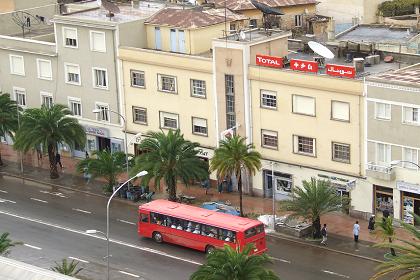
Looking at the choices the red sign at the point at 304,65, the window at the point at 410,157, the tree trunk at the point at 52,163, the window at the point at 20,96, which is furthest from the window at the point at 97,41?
the window at the point at 410,157

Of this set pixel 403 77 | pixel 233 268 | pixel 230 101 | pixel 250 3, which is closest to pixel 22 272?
pixel 233 268

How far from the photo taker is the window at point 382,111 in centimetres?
8656

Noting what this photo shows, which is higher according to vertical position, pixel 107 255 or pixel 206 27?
pixel 206 27

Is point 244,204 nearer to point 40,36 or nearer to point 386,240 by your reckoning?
point 386,240

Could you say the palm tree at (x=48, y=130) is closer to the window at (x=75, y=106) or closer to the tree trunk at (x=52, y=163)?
the tree trunk at (x=52, y=163)

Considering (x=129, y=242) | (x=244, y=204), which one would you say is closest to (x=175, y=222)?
(x=129, y=242)

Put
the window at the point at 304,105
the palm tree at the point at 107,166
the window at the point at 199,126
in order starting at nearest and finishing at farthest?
the window at the point at 304,105 < the palm tree at the point at 107,166 < the window at the point at 199,126

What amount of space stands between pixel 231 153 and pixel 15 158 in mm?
29534

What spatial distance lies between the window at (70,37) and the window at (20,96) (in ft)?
26.5

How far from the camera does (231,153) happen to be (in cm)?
8881

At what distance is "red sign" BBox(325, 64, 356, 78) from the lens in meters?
88.1

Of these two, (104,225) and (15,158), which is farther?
(15,158)

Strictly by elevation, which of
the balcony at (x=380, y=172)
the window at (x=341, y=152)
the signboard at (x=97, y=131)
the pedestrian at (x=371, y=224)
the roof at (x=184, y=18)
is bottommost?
the pedestrian at (x=371, y=224)

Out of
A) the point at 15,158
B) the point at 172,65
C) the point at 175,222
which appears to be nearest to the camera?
the point at 175,222
